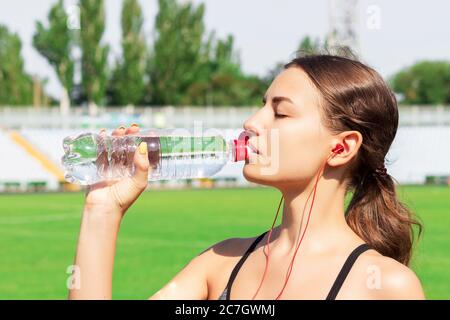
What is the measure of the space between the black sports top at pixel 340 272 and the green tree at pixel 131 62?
165 feet

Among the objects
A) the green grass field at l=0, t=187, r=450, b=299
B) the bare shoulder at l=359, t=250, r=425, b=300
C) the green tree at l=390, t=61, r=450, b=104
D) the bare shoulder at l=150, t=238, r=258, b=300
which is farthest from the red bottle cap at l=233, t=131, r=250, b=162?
the green tree at l=390, t=61, r=450, b=104

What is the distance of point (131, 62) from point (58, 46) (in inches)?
189

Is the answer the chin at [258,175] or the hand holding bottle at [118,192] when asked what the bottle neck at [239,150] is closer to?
the chin at [258,175]

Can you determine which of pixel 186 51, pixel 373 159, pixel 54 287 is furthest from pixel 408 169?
pixel 373 159

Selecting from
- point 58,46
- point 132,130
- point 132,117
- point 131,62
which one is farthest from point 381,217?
point 131,62

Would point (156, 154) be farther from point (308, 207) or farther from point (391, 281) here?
point (391, 281)

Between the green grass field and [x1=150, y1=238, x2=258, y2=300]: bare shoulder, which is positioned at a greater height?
[x1=150, y1=238, x2=258, y2=300]: bare shoulder

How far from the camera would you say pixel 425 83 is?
3191 inches

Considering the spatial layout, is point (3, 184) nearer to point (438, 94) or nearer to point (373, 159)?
point (373, 159)

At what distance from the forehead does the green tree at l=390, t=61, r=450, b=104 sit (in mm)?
74416

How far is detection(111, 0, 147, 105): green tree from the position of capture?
172 ft

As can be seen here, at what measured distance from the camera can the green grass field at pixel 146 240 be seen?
928cm

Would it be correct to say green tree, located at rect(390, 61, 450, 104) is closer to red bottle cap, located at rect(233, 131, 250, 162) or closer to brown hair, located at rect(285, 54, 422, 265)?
brown hair, located at rect(285, 54, 422, 265)
